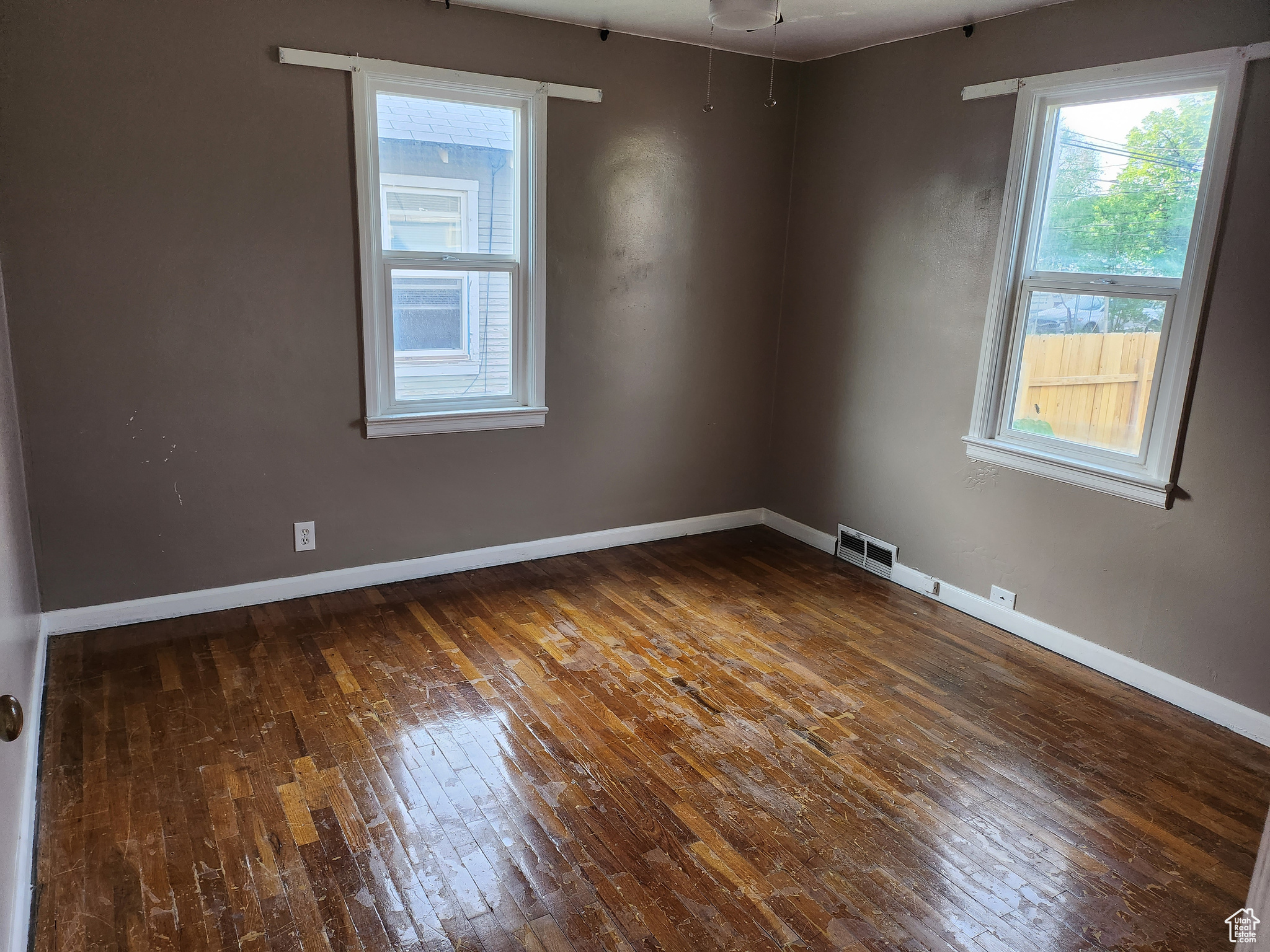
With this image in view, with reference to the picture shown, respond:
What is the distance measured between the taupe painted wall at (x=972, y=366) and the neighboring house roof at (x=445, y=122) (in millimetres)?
1667

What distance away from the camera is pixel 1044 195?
11.6 feet

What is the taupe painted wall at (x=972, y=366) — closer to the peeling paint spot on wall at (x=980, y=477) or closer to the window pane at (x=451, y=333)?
the peeling paint spot on wall at (x=980, y=477)

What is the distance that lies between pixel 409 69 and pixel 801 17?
5.43 ft

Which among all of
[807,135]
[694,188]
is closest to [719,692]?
[694,188]

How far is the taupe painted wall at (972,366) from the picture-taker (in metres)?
2.96

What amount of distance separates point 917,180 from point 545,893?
11.1 ft

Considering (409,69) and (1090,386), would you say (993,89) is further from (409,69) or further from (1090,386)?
(409,69)

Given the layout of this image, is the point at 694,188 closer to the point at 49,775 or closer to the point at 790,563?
the point at 790,563

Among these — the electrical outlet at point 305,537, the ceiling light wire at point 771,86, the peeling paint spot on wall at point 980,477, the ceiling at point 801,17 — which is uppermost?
the ceiling at point 801,17

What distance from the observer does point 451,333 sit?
4004 millimetres

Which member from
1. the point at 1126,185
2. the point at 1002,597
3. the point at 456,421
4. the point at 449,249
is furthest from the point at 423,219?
the point at 1002,597

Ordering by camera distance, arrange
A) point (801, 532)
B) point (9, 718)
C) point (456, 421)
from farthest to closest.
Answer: point (801, 532) → point (456, 421) → point (9, 718)

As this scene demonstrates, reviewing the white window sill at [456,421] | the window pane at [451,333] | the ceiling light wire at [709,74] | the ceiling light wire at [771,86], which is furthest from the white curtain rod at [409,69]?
the white window sill at [456,421]

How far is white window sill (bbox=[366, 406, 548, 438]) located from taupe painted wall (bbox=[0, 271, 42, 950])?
1309 millimetres
